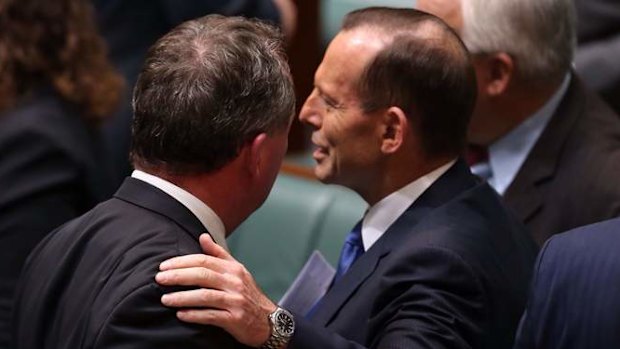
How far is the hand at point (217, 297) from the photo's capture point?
1.95 meters

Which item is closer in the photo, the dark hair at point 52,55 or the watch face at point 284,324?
the watch face at point 284,324

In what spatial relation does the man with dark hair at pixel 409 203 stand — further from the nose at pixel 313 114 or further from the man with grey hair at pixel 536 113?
the man with grey hair at pixel 536 113

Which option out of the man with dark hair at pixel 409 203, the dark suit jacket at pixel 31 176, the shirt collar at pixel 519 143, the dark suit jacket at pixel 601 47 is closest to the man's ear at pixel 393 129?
the man with dark hair at pixel 409 203

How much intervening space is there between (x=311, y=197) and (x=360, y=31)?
993 mm

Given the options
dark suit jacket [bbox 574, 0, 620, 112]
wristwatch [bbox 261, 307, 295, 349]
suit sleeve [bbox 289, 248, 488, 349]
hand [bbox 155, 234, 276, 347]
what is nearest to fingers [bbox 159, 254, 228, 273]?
hand [bbox 155, 234, 276, 347]

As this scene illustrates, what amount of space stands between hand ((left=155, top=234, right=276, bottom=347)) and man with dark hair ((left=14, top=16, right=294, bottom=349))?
26mm

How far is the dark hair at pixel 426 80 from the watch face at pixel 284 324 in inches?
21.8

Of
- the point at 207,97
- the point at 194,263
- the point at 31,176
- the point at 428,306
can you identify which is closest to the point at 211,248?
the point at 194,263

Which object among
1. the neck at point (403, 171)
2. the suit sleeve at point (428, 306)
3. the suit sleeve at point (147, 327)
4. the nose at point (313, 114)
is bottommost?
the suit sleeve at point (428, 306)

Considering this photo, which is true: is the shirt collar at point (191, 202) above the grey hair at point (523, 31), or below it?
above

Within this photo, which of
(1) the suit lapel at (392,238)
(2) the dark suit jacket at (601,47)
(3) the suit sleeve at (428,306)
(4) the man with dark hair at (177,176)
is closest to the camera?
(4) the man with dark hair at (177,176)

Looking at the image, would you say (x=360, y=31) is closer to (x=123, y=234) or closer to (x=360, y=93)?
(x=360, y=93)

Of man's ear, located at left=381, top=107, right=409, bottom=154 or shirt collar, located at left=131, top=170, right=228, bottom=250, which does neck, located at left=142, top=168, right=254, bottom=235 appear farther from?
man's ear, located at left=381, top=107, right=409, bottom=154

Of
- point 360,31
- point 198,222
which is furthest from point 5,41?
point 198,222
